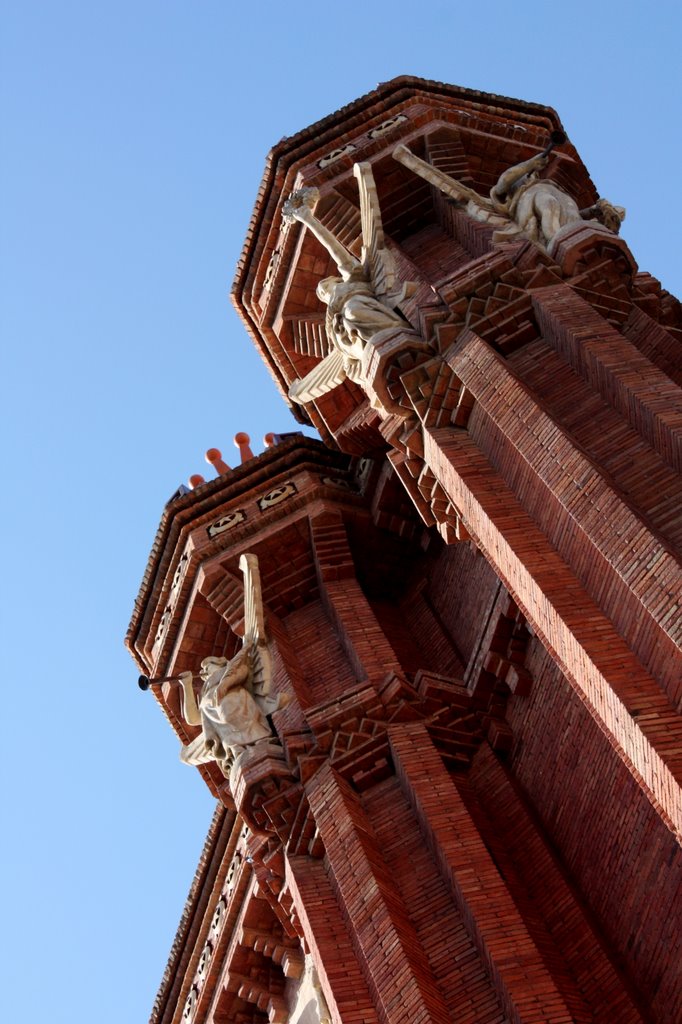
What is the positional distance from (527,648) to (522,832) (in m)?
1.69

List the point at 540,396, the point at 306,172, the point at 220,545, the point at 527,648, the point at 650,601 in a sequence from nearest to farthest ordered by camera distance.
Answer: the point at 650,601 → the point at 540,396 → the point at 527,648 → the point at 220,545 → the point at 306,172

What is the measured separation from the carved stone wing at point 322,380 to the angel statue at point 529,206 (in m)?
1.97

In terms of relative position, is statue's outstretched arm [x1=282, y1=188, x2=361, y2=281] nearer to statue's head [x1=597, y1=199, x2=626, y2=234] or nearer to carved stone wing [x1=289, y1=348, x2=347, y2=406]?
carved stone wing [x1=289, y1=348, x2=347, y2=406]

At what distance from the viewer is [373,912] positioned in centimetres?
1113

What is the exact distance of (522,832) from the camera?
40.5ft

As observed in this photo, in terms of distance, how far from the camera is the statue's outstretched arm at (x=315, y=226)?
1423cm

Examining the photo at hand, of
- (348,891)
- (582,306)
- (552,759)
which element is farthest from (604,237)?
(348,891)

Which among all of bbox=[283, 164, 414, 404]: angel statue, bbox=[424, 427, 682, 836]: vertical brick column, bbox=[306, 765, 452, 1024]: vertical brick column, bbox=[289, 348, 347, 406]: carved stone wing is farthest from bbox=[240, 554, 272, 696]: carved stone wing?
bbox=[424, 427, 682, 836]: vertical brick column

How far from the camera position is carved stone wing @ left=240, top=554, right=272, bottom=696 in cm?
1420

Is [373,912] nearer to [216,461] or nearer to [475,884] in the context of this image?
[475,884]

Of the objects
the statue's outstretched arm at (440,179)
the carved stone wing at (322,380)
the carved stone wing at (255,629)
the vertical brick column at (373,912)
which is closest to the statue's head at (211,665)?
the carved stone wing at (255,629)

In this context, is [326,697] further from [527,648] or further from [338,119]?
[338,119]

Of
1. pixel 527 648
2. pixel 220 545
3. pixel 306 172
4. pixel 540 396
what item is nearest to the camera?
pixel 540 396

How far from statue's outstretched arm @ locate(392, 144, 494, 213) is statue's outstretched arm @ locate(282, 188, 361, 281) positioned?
3.54 feet
